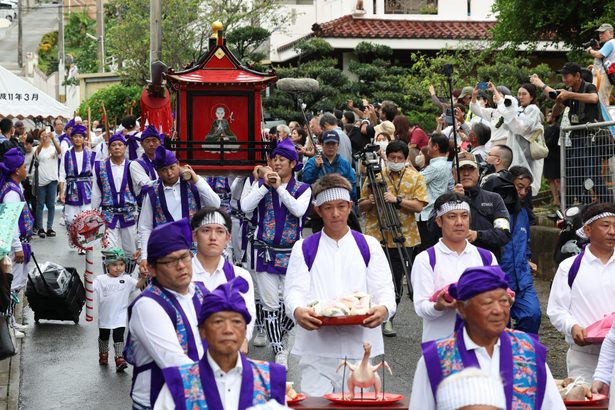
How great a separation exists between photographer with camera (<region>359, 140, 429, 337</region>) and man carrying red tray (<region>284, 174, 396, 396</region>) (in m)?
4.89

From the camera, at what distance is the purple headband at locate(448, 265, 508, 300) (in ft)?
19.3

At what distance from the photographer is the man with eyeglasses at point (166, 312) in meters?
6.70

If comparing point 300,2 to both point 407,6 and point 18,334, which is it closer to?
point 407,6

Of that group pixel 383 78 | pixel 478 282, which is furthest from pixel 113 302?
pixel 383 78

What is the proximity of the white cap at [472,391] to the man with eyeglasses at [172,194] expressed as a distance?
7.17 m

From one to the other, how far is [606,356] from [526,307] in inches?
120

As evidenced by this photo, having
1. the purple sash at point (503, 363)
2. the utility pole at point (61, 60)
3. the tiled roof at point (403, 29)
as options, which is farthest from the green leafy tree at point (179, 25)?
the purple sash at point (503, 363)

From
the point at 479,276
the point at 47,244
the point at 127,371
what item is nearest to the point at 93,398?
the point at 127,371

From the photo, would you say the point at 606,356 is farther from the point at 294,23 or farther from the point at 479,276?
the point at 294,23

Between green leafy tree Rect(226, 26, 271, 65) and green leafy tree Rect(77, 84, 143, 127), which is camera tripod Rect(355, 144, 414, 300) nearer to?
green leafy tree Rect(226, 26, 271, 65)

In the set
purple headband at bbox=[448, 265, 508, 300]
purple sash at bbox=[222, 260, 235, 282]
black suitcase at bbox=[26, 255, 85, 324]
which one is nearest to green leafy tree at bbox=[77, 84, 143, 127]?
black suitcase at bbox=[26, 255, 85, 324]

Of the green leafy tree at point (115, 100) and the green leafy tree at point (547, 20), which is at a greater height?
the green leafy tree at point (547, 20)

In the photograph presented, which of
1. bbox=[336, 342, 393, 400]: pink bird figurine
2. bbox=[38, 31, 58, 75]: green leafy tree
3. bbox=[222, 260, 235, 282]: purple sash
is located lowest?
bbox=[336, 342, 393, 400]: pink bird figurine

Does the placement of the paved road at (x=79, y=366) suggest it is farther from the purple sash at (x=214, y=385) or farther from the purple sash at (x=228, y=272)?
the purple sash at (x=214, y=385)
